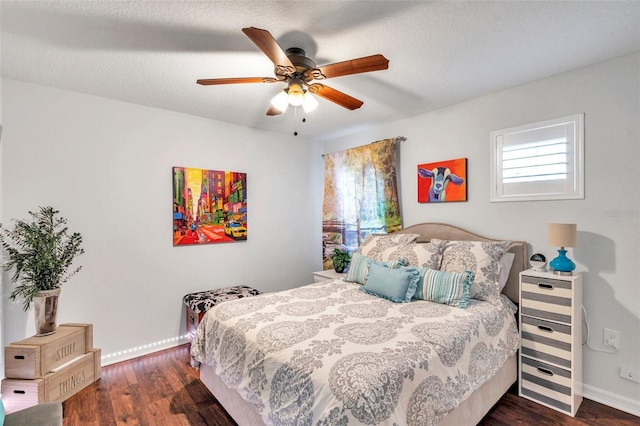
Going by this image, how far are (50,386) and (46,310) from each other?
543 millimetres

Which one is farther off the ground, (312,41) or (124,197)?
(312,41)

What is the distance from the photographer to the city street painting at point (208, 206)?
3.24 m

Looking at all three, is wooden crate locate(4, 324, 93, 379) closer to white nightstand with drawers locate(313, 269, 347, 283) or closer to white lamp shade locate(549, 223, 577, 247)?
white nightstand with drawers locate(313, 269, 347, 283)

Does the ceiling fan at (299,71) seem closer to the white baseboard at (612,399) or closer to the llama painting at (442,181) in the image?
the llama painting at (442,181)

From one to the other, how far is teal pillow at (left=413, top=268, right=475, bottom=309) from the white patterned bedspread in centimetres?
7

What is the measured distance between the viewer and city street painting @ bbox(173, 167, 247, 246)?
3244mm

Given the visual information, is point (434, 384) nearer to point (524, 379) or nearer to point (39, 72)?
point (524, 379)

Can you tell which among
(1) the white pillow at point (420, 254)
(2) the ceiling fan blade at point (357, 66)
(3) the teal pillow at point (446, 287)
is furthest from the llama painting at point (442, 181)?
(2) the ceiling fan blade at point (357, 66)

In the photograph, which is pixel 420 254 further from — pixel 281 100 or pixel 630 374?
pixel 281 100

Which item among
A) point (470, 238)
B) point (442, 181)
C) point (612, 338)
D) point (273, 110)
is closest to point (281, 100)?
point (273, 110)

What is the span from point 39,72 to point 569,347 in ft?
14.5

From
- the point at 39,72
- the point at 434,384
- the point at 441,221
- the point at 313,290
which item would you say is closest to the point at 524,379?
the point at 434,384

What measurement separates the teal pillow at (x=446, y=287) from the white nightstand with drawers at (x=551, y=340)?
1.58 ft

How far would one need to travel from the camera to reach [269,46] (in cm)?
159
